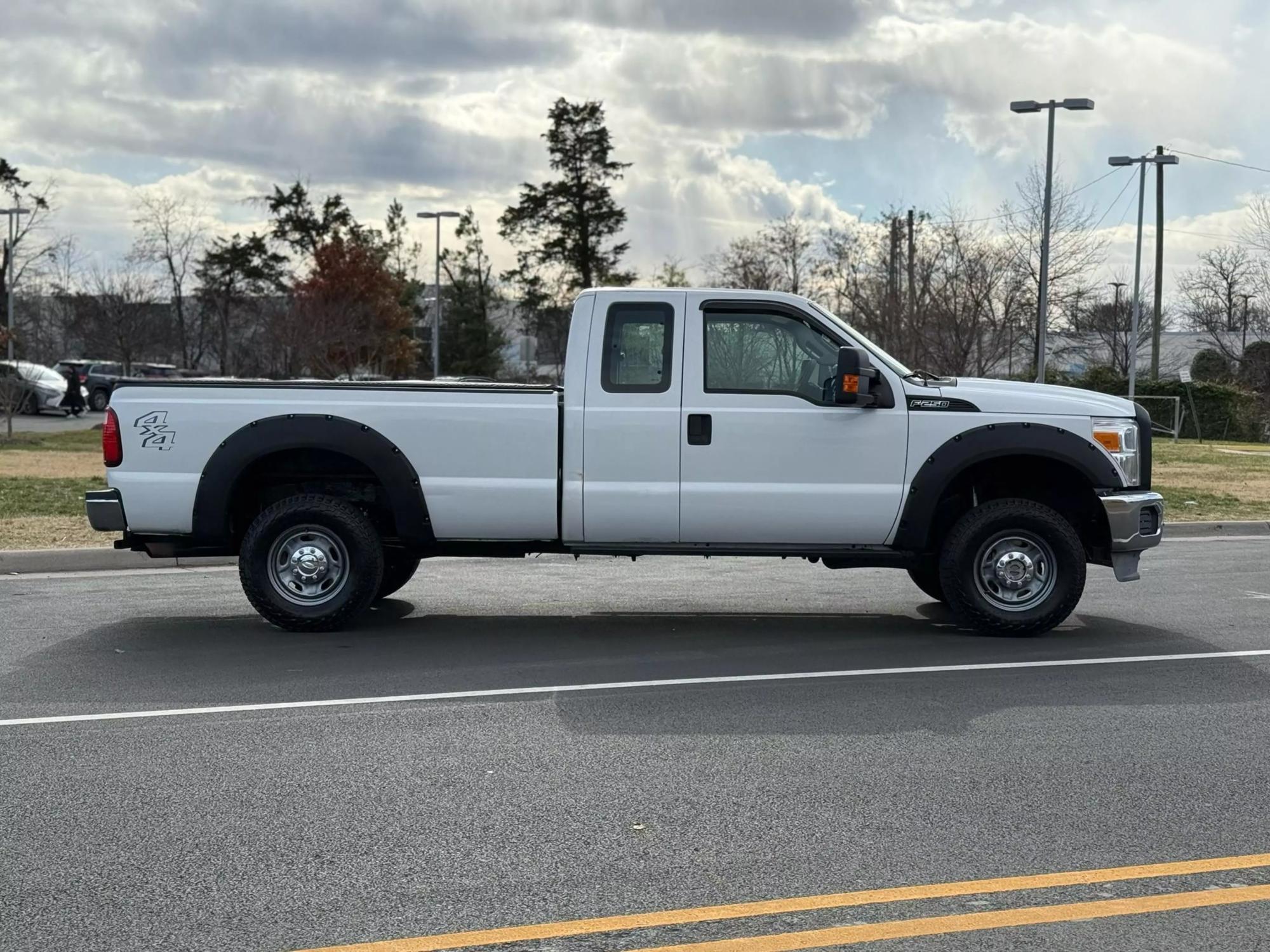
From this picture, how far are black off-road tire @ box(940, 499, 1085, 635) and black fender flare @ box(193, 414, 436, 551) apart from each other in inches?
130

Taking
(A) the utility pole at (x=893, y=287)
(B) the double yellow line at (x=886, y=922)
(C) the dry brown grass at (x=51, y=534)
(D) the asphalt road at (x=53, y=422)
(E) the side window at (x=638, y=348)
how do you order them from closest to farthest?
1. (B) the double yellow line at (x=886, y=922)
2. (E) the side window at (x=638, y=348)
3. (C) the dry brown grass at (x=51, y=534)
4. (A) the utility pole at (x=893, y=287)
5. (D) the asphalt road at (x=53, y=422)

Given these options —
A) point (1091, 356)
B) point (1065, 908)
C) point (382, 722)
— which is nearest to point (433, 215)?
point (1091, 356)

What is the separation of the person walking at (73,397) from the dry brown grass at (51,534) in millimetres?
27403

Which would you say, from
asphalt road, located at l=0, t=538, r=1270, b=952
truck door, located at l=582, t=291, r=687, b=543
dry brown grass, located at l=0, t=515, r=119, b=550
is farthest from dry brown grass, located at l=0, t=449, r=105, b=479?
truck door, located at l=582, t=291, r=687, b=543

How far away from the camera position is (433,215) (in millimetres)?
44125

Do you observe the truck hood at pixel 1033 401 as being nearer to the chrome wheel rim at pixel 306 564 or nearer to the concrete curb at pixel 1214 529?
the chrome wheel rim at pixel 306 564

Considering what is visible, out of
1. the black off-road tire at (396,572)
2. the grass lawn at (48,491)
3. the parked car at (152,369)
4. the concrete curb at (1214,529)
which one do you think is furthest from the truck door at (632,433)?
the parked car at (152,369)

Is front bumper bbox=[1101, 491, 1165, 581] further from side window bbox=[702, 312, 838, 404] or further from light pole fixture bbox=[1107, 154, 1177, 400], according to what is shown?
light pole fixture bbox=[1107, 154, 1177, 400]

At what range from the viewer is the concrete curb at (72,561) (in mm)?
12070

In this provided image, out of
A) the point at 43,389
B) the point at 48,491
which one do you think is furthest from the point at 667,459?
the point at 43,389

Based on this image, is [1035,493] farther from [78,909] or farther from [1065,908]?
[78,909]

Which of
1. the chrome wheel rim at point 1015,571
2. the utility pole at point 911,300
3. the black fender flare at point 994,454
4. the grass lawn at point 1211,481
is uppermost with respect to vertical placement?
the utility pole at point 911,300

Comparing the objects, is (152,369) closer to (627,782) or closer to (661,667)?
(661,667)

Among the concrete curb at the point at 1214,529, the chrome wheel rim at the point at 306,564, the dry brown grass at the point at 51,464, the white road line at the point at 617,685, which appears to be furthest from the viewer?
the dry brown grass at the point at 51,464
